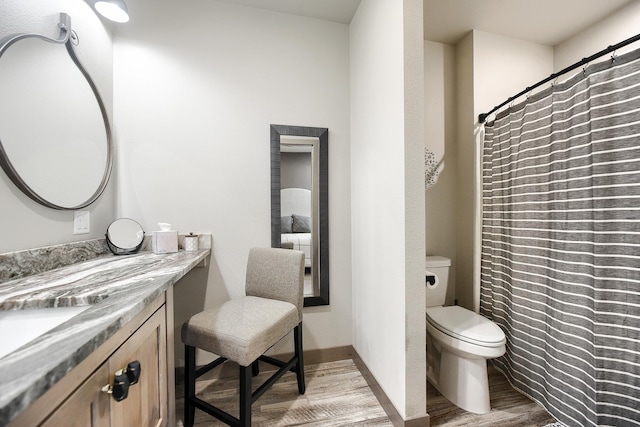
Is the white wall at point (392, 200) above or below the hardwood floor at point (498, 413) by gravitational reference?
above

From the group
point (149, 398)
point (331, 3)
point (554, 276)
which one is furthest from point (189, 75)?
point (554, 276)

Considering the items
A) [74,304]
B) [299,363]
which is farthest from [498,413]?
[74,304]

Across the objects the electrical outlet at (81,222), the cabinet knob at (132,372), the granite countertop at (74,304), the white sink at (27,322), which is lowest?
the cabinet knob at (132,372)

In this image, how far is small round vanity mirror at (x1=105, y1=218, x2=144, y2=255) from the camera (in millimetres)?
1479

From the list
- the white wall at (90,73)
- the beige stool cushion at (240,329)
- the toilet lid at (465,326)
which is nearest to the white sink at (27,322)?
the white wall at (90,73)

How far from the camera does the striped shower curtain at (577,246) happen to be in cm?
116

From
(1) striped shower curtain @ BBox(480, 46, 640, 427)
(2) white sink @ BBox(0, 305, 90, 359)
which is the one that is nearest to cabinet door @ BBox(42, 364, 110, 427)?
(2) white sink @ BBox(0, 305, 90, 359)

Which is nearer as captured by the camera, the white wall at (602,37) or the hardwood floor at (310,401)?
the hardwood floor at (310,401)

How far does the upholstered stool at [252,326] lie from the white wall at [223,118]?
28cm

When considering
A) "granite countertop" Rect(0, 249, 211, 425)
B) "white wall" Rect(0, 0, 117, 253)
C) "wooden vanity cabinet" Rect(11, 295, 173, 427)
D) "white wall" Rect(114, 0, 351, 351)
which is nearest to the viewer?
"granite countertop" Rect(0, 249, 211, 425)

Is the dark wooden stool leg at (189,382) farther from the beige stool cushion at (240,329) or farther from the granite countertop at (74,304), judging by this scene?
the granite countertop at (74,304)

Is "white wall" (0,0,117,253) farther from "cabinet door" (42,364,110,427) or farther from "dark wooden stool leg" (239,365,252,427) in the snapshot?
"dark wooden stool leg" (239,365,252,427)

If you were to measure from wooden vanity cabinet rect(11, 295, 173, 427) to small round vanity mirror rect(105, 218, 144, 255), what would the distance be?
728 millimetres

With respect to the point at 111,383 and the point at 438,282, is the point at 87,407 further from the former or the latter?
the point at 438,282
